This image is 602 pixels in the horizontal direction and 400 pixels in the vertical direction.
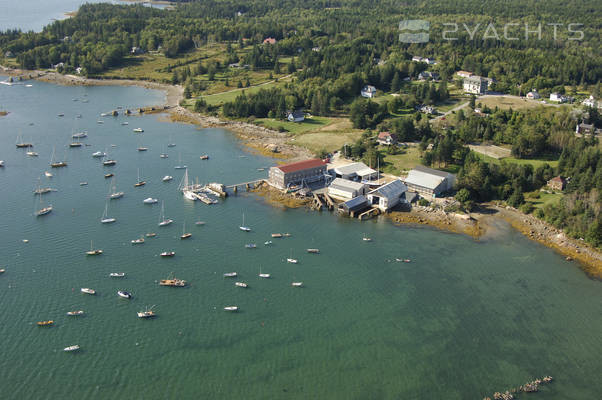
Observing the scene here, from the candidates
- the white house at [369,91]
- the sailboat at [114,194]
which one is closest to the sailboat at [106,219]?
the sailboat at [114,194]

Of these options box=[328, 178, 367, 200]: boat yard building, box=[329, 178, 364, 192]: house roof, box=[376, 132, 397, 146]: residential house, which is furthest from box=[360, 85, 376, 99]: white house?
box=[328, 178, 367, 200]: boat yard building

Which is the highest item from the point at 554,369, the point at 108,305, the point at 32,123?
the point at 32,123

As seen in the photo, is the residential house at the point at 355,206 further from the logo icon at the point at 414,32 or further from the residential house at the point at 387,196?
the logo icon at the point at 414,32

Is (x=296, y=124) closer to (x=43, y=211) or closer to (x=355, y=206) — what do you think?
(x=355, y=206)

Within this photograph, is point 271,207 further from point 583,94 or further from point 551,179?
point 583,94

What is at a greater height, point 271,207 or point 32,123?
point 32,123

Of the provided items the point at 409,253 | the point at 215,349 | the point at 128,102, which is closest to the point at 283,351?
the point at 215,349
